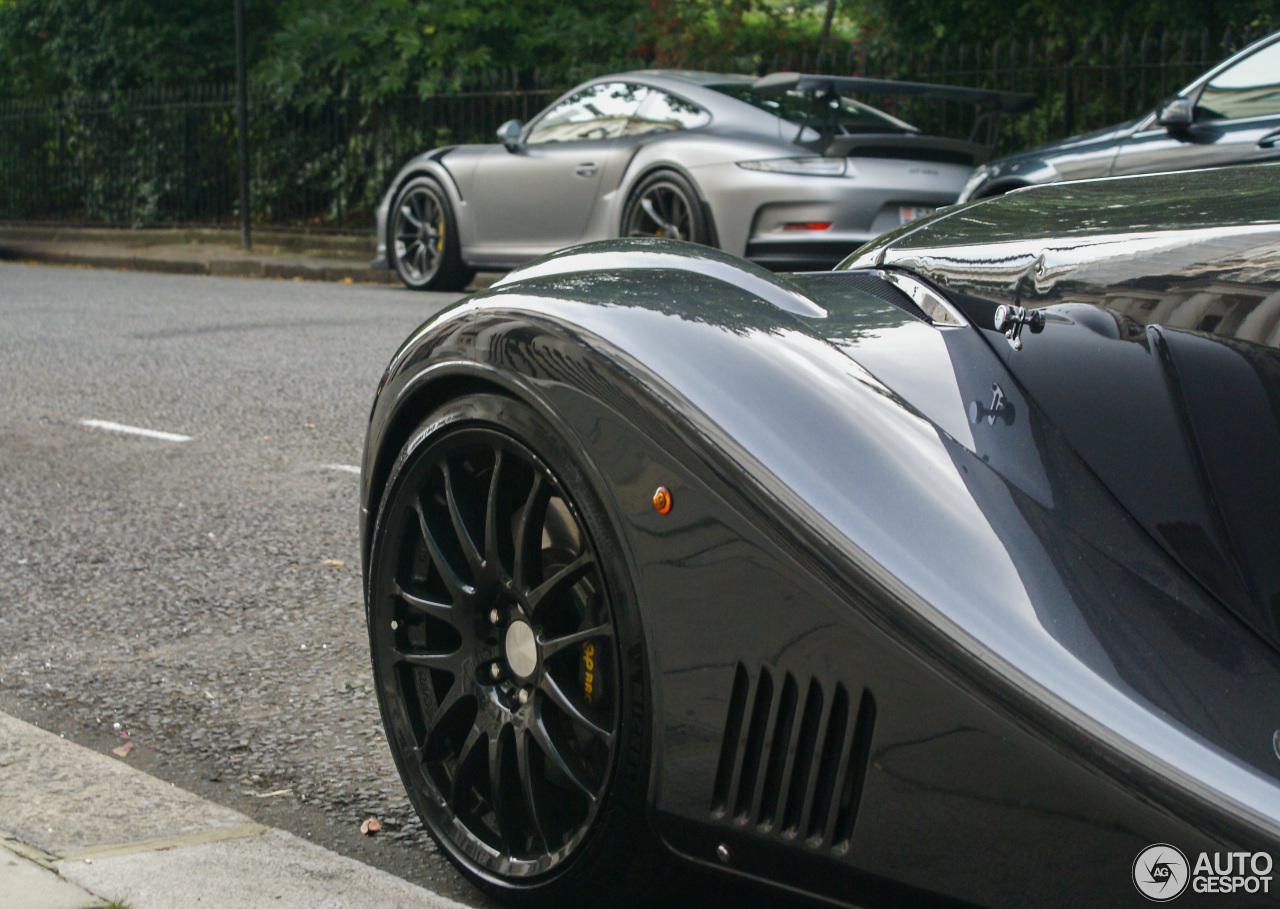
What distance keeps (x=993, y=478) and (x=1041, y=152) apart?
282 inches

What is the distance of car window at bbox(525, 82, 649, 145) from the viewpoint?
10523 millimetres

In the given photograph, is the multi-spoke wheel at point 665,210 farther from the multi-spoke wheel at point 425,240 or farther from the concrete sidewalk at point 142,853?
the concrete sidewalk at point 142,853

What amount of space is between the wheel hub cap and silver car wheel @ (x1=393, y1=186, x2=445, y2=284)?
960 centimetres

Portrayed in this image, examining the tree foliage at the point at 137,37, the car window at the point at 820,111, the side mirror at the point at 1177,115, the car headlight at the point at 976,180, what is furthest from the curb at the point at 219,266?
the side mirror at the point at 1177,115

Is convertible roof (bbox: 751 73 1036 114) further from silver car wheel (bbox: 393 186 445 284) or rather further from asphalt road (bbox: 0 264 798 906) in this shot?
silver car wheel (bbox: 393 186 445 284)

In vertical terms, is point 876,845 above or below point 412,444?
below

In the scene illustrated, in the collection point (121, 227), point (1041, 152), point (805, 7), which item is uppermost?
point (805, 7)

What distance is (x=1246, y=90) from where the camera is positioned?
7.47 metres

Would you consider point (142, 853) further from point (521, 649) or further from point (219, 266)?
point (219, 266)

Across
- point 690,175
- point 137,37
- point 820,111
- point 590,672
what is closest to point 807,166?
point 820,111

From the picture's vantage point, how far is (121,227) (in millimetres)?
20906

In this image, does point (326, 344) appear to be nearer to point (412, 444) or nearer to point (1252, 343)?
point (412, 444)

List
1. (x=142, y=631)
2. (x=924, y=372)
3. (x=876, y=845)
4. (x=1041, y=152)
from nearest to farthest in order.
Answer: (x=876, y=845) → (x=924, y=372) → (x=142, y=631) → (x=1041, y=152)

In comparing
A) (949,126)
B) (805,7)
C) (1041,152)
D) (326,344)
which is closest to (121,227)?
(805,7)
